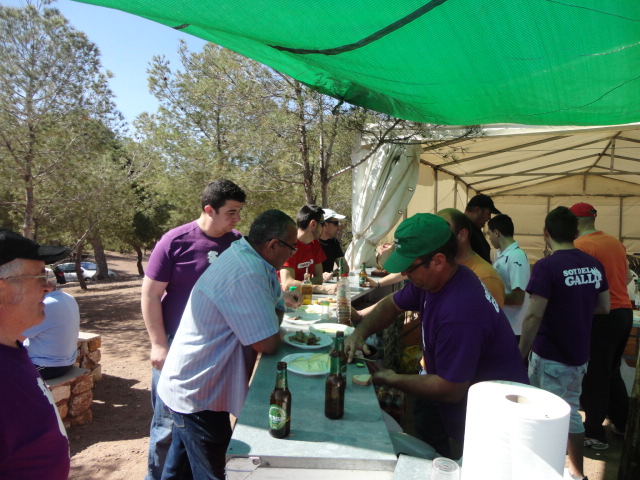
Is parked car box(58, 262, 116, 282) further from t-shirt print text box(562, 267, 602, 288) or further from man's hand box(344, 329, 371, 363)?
t-shirt print text box(562, 267, 602, 288)

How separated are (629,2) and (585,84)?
36.7 inches

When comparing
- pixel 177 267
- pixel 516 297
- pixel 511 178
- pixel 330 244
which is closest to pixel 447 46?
pixel 177 267

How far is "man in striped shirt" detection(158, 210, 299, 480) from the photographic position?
2141 mm

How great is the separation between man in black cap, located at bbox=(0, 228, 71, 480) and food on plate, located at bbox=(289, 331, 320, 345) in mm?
1456

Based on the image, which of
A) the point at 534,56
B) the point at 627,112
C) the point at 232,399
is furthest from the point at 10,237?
the point at 627,112

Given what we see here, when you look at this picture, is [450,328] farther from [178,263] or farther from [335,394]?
[178,263]

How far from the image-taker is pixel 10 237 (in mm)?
1580

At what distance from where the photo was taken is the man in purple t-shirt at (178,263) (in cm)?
317

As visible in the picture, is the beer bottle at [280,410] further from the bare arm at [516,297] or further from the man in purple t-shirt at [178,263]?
the bare arm at [516,297]

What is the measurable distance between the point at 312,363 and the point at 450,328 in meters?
0.88

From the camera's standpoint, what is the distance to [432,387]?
6.33ft

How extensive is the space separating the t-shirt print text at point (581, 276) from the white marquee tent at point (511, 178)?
11.4 feet

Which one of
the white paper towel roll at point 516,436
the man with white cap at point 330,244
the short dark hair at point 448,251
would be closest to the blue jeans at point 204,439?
the short dark hair at point 448,251

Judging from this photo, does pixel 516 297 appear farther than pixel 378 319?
Yes
